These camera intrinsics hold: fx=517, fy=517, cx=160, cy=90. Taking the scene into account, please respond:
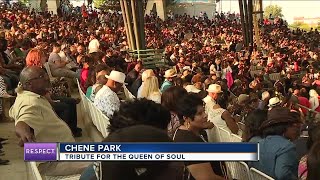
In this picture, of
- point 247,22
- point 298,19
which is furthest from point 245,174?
point 298,19

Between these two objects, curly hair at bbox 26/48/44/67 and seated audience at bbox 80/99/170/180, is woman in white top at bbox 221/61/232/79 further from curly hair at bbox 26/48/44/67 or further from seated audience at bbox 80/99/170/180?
seated audience at bbox 80/99/170/180

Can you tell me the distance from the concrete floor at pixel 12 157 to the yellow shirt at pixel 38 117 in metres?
1.30

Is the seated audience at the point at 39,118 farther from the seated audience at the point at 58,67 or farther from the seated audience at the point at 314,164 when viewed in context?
the seated audience at the point at 58,67

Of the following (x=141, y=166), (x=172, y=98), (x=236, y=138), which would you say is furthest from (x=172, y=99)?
(x=141, y=166)

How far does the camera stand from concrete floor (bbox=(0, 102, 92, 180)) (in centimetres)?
562

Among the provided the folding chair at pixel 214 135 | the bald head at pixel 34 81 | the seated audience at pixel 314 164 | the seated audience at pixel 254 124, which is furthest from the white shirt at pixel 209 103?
the seated audience at pixel 314 164

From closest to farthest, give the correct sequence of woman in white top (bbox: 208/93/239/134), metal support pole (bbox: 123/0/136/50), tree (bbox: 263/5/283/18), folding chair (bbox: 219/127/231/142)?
A: folding chair (bbox: 219/127/231/142), woman in white top (bbox: 208/93/239/134), metal support pole (bbox: 123/0/136/50), tree (bbox: 263/5/283/18)

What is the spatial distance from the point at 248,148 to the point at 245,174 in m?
2.98

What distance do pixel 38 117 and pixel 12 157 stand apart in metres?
2.32

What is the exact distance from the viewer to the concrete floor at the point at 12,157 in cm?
562

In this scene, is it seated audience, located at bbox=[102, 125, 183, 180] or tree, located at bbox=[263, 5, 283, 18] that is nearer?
seated audience, located at bbox=[102, 125, 183, 180]

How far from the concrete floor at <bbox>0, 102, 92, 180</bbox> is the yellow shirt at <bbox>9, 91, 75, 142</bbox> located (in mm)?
A: 1298

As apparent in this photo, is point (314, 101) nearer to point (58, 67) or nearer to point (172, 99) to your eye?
point (58, 67)

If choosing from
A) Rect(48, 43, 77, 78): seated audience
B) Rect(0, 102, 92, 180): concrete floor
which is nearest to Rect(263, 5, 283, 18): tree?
Rect(48, 43, 77, 78): seated audience
